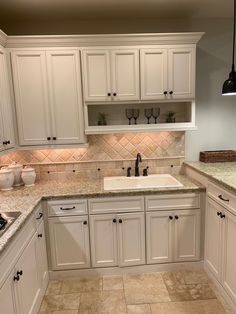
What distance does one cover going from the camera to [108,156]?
303 cm

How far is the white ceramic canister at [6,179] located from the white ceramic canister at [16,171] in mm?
84

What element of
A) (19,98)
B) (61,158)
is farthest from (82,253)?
(19,98)

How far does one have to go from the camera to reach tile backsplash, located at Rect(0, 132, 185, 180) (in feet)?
9.77

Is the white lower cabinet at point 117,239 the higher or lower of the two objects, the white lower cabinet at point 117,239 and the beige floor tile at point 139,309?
the higher

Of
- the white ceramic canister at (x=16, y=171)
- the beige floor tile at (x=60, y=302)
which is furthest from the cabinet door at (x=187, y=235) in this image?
the white ceramic canister at (x=16, y=171)

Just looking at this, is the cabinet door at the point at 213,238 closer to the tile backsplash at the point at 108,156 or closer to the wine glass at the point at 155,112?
the tile backsplash at the point at 108,156

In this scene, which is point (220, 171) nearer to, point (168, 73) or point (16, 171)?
point (168, 73)

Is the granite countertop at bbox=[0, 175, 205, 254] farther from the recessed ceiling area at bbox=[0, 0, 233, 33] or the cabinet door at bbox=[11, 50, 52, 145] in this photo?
the recessed ceiling area at bbox=[0, 0, 233, 33]

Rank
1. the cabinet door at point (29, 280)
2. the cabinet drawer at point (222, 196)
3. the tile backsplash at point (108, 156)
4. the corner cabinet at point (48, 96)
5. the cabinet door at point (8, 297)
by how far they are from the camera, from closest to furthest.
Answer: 1. the cabinet door at point (8, 297)
2. the cabinet door at point (29, 280)
3. the cabinet drawer at point (222, 196)
4. the corner cabinet at point (48, 96)
5. the tile backsplash at point (108, 156)

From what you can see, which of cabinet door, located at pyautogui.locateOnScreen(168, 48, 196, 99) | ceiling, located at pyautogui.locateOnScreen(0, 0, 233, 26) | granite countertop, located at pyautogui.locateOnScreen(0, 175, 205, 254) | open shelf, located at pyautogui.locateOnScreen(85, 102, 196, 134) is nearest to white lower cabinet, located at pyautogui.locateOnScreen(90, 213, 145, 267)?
granite countertop, located at pyautogui.locateOnScreen(0, 175, 205, 254)

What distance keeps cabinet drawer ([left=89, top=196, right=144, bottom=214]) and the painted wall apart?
101 centimetres

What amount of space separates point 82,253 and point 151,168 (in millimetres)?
1248

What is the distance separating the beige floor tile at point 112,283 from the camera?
7.95ft

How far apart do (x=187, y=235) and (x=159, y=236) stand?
286 millimetres
